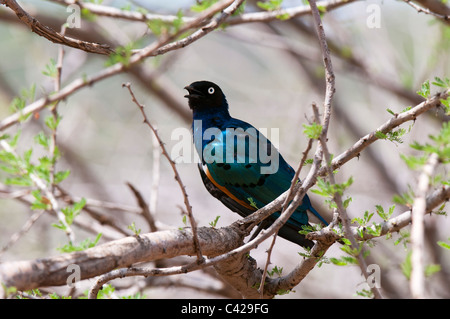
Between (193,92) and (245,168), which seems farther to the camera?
(193,92)

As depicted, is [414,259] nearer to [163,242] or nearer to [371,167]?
[163,242]

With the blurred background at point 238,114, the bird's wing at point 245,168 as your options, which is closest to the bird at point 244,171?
the bird's wing at point 245,168

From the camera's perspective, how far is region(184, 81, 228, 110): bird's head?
4.77 m

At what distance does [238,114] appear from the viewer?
29.8ft

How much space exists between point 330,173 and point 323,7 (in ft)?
7.46

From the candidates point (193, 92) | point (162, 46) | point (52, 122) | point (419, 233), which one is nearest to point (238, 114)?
point (193, 92)

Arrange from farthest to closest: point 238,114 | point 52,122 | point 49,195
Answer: point 238,114 < point 52,122 < point 49,195

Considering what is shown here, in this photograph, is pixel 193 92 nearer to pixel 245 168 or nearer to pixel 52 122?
pixel 245 168

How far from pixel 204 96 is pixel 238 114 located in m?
4.32

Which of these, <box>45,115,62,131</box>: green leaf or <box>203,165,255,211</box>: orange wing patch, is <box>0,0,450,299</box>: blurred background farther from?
<box>45,115,62,131</box>: green leaf

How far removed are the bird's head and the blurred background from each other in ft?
1.64

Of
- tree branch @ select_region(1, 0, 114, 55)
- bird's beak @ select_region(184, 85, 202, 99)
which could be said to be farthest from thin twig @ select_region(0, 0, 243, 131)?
bird's beak @ select_region(184, 85, 202, 99)

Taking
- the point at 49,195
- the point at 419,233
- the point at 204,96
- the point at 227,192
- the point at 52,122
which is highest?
the point at 204,96

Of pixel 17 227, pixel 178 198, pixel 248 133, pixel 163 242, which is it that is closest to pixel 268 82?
pixel 178 198
